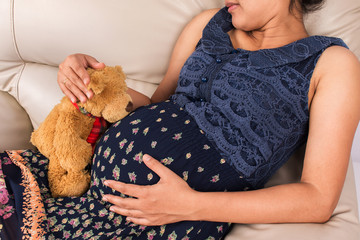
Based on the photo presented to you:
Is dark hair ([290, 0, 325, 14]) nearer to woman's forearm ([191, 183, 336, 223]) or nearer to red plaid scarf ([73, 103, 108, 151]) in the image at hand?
woman's forearm ([191, 183, 336, 223])

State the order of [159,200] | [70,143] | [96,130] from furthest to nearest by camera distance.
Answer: [96,130], [70,143], [159,200]

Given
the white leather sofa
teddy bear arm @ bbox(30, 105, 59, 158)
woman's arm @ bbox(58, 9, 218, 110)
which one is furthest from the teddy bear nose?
the white leather sofa

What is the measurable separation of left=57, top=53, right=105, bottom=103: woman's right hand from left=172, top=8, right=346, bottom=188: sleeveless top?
304mm

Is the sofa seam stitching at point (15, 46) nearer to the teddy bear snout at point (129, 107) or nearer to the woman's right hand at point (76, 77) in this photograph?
the woman's right hand at point (76, 77)

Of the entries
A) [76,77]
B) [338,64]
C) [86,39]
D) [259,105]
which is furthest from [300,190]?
[86,39]

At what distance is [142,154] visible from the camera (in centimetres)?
89

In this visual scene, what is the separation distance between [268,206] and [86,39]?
859 mm

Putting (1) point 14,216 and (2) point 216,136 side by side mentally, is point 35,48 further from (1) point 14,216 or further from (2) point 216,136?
(2) point 216,136

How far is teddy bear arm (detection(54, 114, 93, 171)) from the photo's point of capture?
92cm

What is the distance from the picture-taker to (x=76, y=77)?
3.08 feet

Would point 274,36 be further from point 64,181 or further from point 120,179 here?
point 64,181

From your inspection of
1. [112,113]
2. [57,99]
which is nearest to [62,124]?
[112,113]

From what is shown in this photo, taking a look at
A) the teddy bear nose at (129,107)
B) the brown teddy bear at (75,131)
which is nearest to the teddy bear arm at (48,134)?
the brown teddy bear at (75,131)

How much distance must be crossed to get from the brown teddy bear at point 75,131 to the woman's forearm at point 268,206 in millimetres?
362
